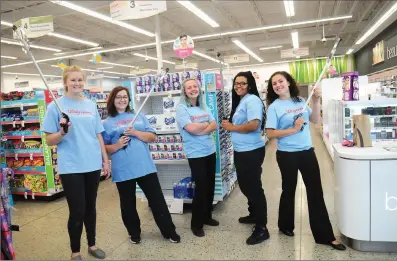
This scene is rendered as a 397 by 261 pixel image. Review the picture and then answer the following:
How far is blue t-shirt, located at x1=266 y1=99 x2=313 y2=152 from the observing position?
2.82 metres

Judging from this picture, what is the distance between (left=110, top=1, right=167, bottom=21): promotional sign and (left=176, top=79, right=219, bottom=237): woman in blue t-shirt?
120 centimetres

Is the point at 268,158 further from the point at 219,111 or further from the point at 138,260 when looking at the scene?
the point at 138,260

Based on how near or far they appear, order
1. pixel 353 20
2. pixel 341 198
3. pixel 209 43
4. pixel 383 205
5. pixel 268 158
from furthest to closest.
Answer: pixel 209 43, pixel 353 20, pixel 268 158, pixel 341 198, pixel 383 205

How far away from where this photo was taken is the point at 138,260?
9.53ft

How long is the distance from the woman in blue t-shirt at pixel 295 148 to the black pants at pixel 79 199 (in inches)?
64.8

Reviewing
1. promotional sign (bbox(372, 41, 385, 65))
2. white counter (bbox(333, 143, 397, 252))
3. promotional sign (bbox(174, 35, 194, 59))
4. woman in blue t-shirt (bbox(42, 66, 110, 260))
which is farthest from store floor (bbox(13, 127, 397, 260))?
promotional sign (bbox(372, 41, 385, 65))

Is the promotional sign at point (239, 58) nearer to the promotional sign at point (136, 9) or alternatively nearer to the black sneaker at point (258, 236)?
the promotional sign at point (136, 9)

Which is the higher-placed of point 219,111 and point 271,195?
point 219,111

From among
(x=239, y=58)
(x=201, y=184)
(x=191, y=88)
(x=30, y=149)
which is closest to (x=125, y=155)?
(x=201, y=184)

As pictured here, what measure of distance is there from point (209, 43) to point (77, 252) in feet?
47.7

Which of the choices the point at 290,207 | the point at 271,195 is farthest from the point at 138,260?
the point at 271,195

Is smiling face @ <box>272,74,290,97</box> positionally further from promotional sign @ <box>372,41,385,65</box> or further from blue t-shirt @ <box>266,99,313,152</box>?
promotional sign @ <box>372,41,385,65</box>

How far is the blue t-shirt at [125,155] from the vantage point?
3.05 meters

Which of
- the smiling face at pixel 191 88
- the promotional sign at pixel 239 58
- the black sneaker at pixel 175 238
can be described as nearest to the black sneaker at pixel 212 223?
the black sneaker at pixel 175 238
